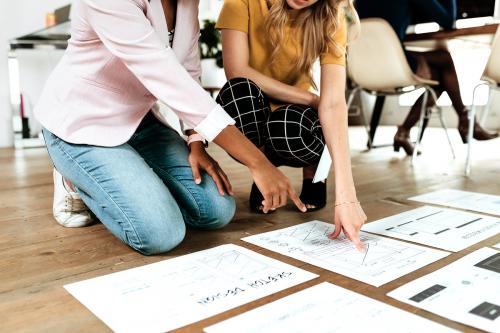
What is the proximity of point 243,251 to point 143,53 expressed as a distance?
0.47 meters

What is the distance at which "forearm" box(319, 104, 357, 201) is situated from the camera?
1.01 metres

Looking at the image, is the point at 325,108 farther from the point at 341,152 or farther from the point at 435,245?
the point at 435,245

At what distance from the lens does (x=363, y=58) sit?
2766 mm

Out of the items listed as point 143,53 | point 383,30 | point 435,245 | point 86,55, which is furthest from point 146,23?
point 383,30

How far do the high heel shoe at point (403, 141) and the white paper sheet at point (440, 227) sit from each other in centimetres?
152

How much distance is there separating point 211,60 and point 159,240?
10.9 ft

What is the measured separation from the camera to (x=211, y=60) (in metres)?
4.17

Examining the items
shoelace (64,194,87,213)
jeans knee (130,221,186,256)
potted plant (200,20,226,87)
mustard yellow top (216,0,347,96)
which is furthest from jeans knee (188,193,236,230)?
potted plant (200,20,226,87)

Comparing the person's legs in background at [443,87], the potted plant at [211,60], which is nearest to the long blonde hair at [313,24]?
the person's legs in background at [443,87]

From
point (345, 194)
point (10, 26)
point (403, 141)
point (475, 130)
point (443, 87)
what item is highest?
point (10, 26)

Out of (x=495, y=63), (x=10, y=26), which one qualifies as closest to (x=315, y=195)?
(x=495, y=63)

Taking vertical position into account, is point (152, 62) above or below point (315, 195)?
above

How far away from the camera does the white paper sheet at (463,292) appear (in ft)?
2.39

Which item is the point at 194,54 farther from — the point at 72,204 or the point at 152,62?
the point at 72,204
